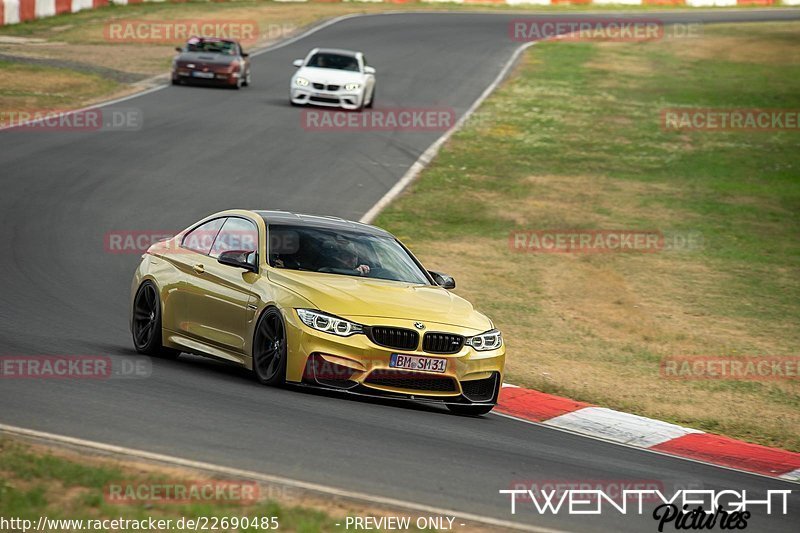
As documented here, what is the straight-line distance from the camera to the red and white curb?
11.3m

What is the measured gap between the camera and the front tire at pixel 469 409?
11.3 meters

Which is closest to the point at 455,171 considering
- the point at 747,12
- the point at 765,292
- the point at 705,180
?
the point at 705,180

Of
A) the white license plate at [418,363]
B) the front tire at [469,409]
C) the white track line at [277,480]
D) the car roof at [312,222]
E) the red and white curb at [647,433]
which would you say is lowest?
the red and white curb at [647,433]

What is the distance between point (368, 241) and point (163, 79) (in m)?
27.2

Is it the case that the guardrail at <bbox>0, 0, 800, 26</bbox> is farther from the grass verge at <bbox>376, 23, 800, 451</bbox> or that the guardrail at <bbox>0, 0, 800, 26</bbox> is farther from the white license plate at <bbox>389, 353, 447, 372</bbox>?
the white license plate at <bbox>389, 353, 447, 372</bbox>

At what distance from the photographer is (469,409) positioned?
11453 mm

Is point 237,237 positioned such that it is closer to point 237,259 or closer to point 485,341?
point 237,259

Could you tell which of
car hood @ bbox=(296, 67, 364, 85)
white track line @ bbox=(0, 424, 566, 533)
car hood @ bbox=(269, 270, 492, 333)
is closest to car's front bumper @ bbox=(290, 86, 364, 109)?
car hood @ bbox=(296, 67, 364, 85)

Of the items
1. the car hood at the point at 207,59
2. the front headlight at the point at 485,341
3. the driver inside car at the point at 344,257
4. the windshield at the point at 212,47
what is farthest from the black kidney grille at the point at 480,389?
the windshield at the point at 212,47

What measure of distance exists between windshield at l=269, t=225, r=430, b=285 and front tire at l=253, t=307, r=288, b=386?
680 mm

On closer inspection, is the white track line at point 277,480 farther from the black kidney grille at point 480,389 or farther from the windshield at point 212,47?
the windshield at point 212,47

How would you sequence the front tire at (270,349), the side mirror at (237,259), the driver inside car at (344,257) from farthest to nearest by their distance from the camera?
the driver inside car at (344,257), the side mirror at (237,259), the front tire at (270,349)

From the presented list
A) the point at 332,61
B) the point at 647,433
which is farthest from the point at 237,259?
the point at 332,61

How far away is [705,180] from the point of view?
2931 centimetres
